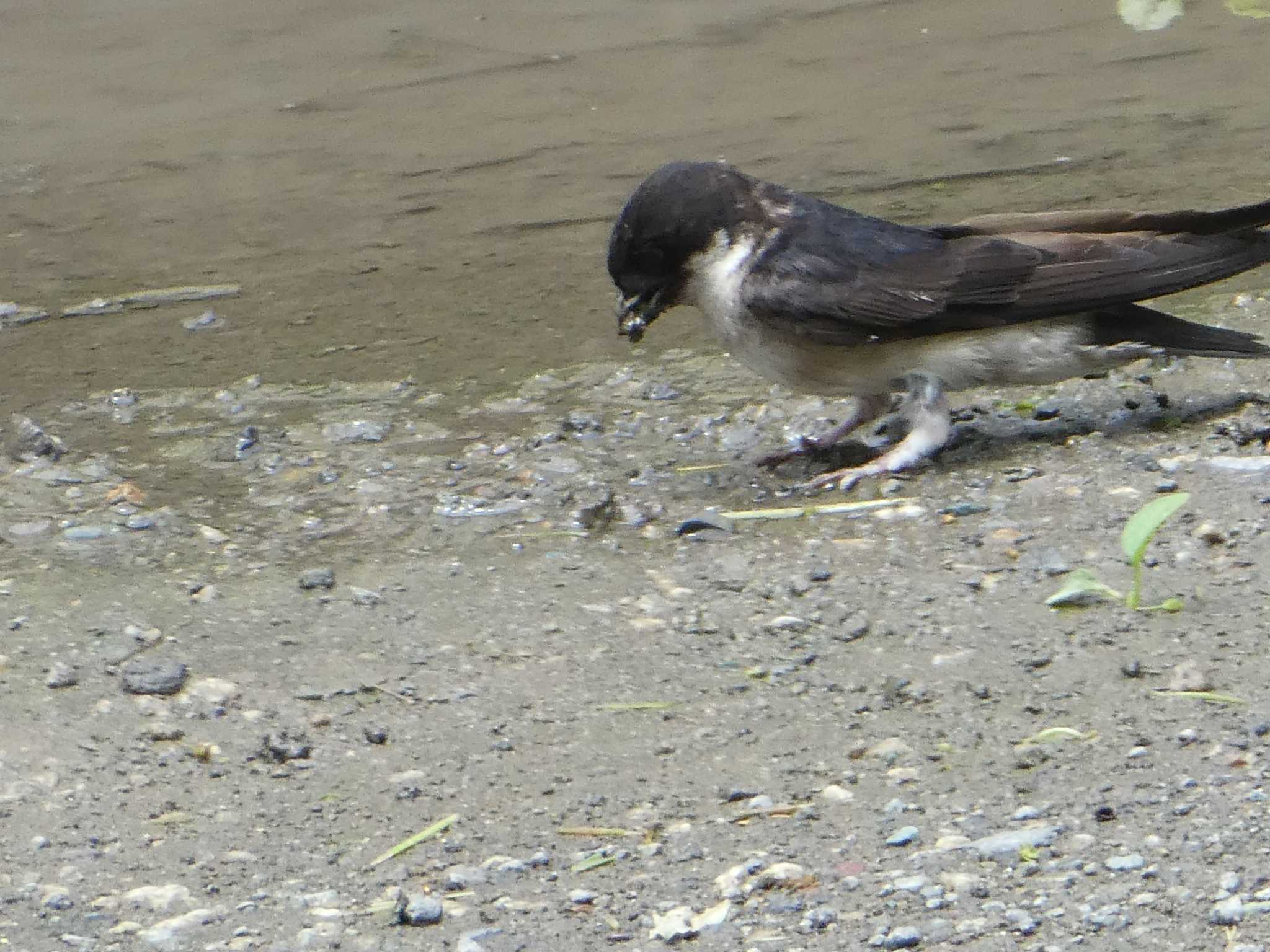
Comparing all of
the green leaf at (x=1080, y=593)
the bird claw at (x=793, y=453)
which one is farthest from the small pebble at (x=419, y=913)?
the bird claw at (x=793, y=453)

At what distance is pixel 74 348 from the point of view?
7.05m

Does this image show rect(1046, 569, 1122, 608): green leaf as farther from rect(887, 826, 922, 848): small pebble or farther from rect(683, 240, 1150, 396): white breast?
rect(683, 240, 1150, 396): white breast

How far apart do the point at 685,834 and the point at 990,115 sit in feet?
23.3

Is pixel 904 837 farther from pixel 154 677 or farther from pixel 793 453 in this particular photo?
pixel 793 453

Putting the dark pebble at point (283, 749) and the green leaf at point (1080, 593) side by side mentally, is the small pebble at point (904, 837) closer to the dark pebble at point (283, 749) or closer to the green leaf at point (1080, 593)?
the green leaf at point (1080, 593)

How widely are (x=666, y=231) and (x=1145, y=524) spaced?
174 centimetres

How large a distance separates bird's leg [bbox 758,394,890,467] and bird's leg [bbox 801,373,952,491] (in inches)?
9.1

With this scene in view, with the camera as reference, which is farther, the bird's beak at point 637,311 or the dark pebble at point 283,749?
the bird's beak at point 637,311

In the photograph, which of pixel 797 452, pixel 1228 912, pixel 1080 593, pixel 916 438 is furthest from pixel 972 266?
pixel 1228 912

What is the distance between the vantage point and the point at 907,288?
17.3ft

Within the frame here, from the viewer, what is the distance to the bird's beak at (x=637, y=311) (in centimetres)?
535

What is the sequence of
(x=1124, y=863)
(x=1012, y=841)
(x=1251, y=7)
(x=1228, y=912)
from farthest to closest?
(x=1251, y=7), (x=1012, y=841), (x=1124, y=863), (x=1228, y=912)

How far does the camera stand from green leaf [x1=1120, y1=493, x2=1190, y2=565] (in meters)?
4.01

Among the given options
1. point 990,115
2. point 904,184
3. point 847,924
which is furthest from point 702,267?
point 990,115
